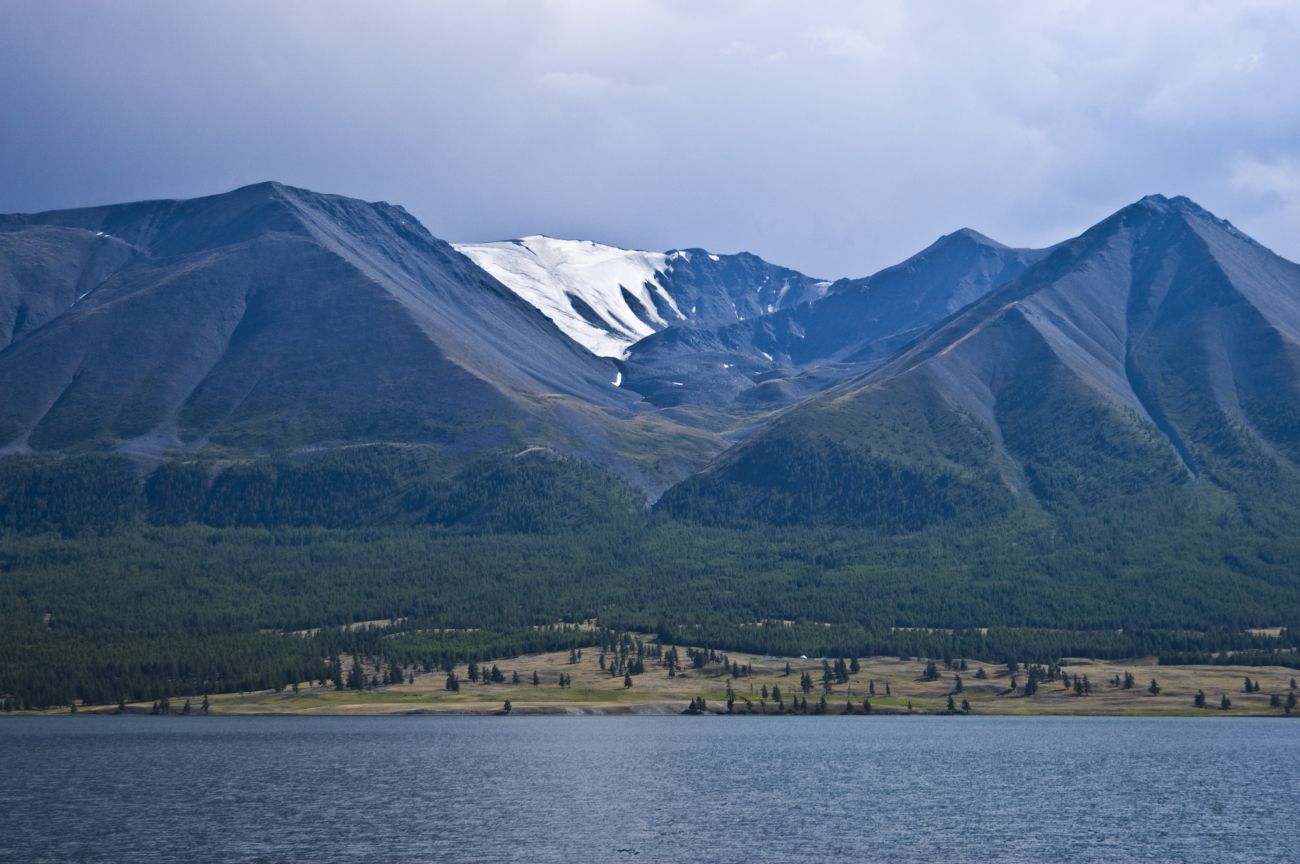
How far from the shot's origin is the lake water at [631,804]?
108375 millimetres

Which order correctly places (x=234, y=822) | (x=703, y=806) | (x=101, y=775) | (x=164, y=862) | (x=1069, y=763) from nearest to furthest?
(x=164, y=862) → (x=234, y=822) → (x=703, y=806) → (x=101, y=775) → (x=1069, y=763)

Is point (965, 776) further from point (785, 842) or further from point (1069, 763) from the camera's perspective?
point (785, 842)

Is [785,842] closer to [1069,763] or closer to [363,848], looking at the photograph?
[363,848]

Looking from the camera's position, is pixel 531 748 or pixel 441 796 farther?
pixel 531 748

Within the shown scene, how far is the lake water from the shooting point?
356 ft

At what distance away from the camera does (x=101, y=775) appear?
15012 centimetres

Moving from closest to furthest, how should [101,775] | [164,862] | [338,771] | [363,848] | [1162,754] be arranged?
[164,862] → [363,848] → [101,775] → [338,771] → [1162,754]

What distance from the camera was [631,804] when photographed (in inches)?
5340

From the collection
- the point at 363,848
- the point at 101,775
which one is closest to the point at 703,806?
the point at 363,848

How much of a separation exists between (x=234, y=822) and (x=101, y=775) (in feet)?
129

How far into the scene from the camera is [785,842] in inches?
4444

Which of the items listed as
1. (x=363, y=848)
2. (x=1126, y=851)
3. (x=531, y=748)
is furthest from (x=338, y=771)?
(x=1126, y=851)

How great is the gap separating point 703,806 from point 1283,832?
163ft

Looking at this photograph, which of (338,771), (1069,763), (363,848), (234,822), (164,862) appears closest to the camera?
(164,862)
